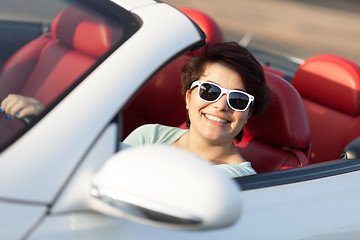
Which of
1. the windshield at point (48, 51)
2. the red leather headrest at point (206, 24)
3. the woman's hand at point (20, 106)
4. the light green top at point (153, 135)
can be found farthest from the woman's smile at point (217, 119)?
the red leather headrest at point (206, 24)

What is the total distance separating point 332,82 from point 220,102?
1.24m

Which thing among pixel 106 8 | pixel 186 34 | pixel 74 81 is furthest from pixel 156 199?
pixel 106 8

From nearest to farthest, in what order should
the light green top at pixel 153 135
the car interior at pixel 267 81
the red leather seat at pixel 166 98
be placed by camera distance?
the car interior at pixel 267 81
the light green top at pixel 153 135
the red leather seat at pixel 166 98

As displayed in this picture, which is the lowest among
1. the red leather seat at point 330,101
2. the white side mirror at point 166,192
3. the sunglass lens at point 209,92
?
the red leather seat at point 330,101

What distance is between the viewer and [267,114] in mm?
2449

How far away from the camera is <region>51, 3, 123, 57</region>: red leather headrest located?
154cm

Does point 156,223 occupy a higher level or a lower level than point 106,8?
lower

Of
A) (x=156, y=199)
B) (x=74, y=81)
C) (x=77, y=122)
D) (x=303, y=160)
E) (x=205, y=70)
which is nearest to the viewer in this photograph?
(x=156, y=199)

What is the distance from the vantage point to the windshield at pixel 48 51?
4.60 feet

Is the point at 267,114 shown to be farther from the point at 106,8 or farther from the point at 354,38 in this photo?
the point at 354,38

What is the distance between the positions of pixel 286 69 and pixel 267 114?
1.50 metres

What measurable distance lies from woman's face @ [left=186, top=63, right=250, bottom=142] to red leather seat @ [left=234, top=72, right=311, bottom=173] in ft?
1.11

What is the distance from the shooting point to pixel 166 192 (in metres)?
1.18

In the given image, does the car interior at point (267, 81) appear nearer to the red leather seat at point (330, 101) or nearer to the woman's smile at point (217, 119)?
the red leather seat at point (330, 101)
